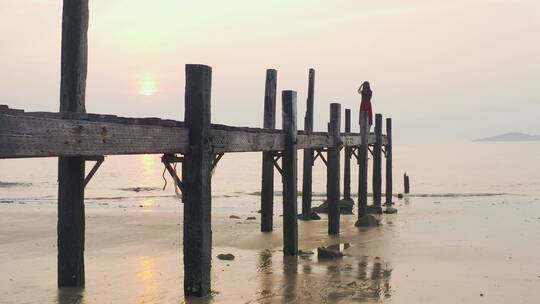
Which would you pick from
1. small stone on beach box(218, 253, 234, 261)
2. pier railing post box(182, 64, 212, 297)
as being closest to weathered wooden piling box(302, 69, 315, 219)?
small stone on beach box(218, 253, 234, 261)

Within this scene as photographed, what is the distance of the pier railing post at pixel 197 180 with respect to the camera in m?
7.02

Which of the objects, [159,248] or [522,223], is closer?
[159,248]

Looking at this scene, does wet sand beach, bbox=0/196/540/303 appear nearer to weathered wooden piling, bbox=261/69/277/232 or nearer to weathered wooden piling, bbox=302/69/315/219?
weathered wooden piling, bbox=261/69/277/232

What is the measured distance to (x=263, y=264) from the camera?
33.4ft

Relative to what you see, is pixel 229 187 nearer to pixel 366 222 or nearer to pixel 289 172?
pixel 366 222

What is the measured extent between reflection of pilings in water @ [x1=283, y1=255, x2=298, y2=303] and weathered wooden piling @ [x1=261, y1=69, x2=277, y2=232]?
245 centimetres

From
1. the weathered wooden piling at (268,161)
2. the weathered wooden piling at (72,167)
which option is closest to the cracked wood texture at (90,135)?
the weathered wooden piling at (72,167)

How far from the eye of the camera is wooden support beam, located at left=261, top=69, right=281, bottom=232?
13094 millimetres

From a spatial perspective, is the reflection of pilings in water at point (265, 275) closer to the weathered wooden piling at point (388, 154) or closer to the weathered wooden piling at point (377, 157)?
the weathered wooden piling at point (377, 157)

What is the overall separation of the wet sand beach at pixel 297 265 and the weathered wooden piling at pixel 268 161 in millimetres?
475

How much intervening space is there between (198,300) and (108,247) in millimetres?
5779

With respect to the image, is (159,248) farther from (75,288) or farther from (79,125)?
(79,125)

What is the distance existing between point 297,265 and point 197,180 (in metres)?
3.61

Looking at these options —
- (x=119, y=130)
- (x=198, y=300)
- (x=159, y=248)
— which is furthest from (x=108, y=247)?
(x=119, y=130)
